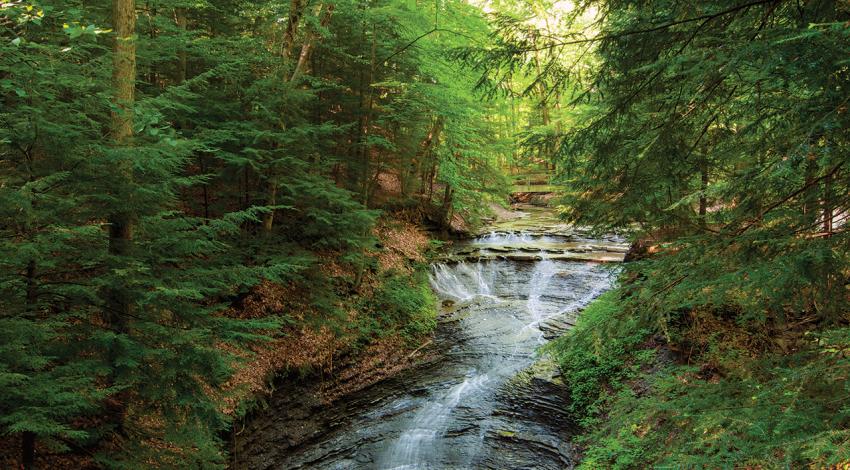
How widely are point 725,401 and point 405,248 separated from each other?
11695mm

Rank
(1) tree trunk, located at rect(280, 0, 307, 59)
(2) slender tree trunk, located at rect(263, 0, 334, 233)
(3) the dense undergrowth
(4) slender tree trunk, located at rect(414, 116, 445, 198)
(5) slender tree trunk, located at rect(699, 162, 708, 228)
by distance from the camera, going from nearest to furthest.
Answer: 1. (3) the dense undergrowth
2. (5) slender tree trunk, located at rect(699, 162, 708, 228)
3. (2) slender tree trunk, located at rect(263, 0, 334, 233)
4. (1) tree trunk, located at rect(280, 0, 307, 59)
5. (4) slender tree trunk, located at rect(414, 116, 445, 198)

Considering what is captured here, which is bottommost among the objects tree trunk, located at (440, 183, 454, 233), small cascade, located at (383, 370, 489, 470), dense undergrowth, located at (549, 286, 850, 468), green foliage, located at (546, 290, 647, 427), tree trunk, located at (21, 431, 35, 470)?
small cascade, located at (383, 370, 489, 470)

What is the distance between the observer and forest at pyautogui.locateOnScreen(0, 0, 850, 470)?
279cm

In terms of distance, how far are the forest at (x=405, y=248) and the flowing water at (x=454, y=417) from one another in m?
0.07

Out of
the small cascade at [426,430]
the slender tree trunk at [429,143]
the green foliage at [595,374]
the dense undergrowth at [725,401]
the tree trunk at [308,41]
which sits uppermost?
the tree trunk at [308,41]

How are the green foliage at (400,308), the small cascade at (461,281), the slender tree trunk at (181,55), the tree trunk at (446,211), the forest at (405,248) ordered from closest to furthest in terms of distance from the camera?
the forest at (405,248) < the slender tree trunk at (181,55) < the green foliage at (400,308) < the small cascade at (461,281) < the tree trunk at (446,211)

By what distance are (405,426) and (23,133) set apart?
21.3 feet

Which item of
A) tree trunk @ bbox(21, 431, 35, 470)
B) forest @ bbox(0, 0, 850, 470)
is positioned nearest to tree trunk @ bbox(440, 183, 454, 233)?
forest @ bbox(0, 0, 850, 470)

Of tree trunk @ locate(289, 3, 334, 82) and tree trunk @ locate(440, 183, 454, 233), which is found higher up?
tree trunk @ locate(289, 3, 334, 82)

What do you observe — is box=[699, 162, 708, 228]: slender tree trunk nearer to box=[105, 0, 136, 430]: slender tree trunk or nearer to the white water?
the white water

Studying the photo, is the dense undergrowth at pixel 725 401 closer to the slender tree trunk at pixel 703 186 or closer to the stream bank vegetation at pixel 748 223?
the stream bank vegetation at pixel 748 223

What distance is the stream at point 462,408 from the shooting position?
654cm

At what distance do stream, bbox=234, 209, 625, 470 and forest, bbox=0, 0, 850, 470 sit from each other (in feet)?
0.22

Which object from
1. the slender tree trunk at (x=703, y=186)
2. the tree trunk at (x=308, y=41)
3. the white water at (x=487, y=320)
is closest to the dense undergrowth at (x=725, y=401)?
the slender tree trunk at (x=703, y=186)
